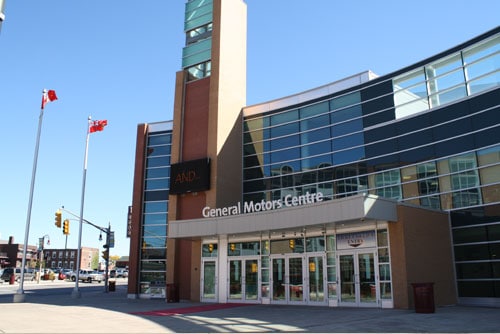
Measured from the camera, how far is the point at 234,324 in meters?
15.9

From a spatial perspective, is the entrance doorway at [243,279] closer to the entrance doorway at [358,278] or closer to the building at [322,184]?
the building at [322,184]

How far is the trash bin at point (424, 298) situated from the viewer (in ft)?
58.7

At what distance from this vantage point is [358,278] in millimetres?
21703

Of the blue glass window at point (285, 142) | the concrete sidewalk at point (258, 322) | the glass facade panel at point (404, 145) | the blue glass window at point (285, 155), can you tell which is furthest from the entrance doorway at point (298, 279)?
the blue glass window at point (285, 142)

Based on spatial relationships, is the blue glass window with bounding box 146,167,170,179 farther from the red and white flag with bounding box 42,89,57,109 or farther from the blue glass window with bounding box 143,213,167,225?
the red and white flag with bounding box 42,89,57,109

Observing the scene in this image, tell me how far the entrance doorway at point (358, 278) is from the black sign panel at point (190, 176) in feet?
35.3

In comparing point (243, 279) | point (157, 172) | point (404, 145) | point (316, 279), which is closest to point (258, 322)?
point (316, 279)

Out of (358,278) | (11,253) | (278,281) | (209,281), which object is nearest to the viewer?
(358,278)

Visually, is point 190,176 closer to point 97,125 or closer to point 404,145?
point 97,125

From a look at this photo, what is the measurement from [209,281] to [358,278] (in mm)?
9756

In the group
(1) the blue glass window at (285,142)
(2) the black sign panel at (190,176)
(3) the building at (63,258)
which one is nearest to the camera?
(2) the black sign panel at (190,176)

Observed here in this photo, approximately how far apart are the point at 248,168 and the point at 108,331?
19236 mm

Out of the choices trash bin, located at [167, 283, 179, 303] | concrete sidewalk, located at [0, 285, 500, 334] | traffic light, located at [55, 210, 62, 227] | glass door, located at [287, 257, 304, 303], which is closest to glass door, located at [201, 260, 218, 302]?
trash bin, located at [167, 283, 179, 303]

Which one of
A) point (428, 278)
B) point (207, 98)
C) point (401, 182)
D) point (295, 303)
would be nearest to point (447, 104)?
point (401, 182)
